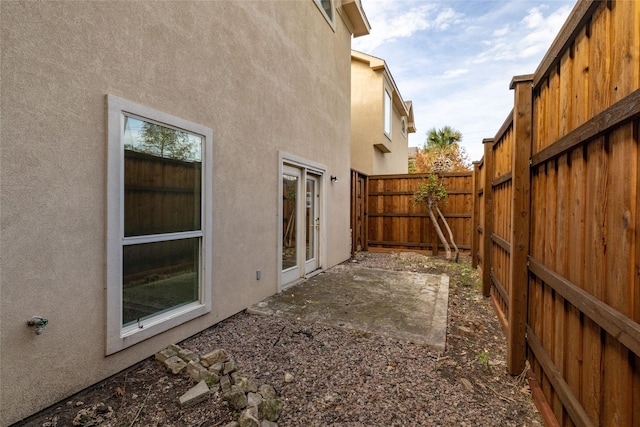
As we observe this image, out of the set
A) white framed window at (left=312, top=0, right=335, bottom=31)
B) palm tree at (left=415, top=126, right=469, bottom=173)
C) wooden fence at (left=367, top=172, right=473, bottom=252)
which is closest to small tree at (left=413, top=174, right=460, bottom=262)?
wooden fence at (left=367, top=172, right=473, bottom=252)

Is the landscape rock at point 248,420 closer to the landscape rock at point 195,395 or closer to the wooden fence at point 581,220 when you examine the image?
the landscape rock at point 195,395

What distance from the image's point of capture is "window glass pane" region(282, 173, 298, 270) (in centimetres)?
502

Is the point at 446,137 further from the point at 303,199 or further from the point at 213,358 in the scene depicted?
the point at 213,358

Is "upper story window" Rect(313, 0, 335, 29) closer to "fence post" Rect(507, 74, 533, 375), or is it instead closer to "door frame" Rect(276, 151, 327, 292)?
"door frame" Rect(276, 151, 327, 292)

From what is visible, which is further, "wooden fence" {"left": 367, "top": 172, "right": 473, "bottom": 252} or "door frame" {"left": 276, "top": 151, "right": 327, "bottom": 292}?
"wooden fence" {"left": 367, "top": 172, "right": 473, "bottom": 252}

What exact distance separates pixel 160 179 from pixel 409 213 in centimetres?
752

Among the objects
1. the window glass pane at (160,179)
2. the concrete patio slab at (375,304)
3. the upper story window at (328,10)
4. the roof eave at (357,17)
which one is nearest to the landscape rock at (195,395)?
the window glass pane at (160,179)

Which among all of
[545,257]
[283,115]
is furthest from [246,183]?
[545,257]

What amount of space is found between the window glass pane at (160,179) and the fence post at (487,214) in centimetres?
414

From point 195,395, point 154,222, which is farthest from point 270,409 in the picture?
point 154,222

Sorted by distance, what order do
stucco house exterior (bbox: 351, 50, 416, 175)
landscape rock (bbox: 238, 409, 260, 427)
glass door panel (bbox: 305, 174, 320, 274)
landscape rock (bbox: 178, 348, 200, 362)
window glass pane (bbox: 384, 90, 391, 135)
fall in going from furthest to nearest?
window glass pane (bbox: 384, 90, 391, 135) → stucco house exterior (bbox: 351, 50, 416, 175) → glass door panel (bbox: 305, 174, 320, 274) → landscape rock (bbox: 178, 348, 200, 362) → landscape rock (bbox: 238, 409, 260, 427)

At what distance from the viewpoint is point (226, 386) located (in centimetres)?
228

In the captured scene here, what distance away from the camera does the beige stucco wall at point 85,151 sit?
1.89 meters

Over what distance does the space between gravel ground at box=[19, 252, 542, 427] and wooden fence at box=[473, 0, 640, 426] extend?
1.12ft
